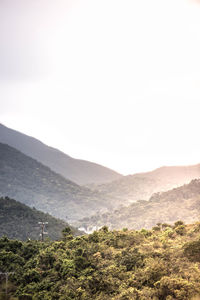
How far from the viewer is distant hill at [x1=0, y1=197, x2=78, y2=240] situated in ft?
479

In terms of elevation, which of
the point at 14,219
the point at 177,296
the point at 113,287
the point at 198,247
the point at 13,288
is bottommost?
the point at 14,219

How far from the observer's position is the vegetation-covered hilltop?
71.6ft

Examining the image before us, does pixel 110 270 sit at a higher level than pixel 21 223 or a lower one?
higher

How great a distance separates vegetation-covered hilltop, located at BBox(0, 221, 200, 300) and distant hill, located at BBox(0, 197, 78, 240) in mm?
111532

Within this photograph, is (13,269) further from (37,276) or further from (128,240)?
(128,240)

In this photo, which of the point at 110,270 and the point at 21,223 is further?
the point at 21,223

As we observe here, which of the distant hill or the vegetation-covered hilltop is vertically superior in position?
the vegetation-covered hilltop

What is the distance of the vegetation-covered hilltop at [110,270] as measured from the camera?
21830 mm

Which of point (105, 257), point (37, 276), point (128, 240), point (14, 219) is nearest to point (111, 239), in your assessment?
point (128, 240)

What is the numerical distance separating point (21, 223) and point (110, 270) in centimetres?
14004

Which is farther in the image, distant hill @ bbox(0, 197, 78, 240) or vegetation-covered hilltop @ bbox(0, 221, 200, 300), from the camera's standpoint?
distant hill @ bbox(0, 197, 78, 240)

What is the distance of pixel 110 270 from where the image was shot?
26891mm

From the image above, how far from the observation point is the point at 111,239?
37938 millimetres

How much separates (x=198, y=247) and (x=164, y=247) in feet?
17.1
